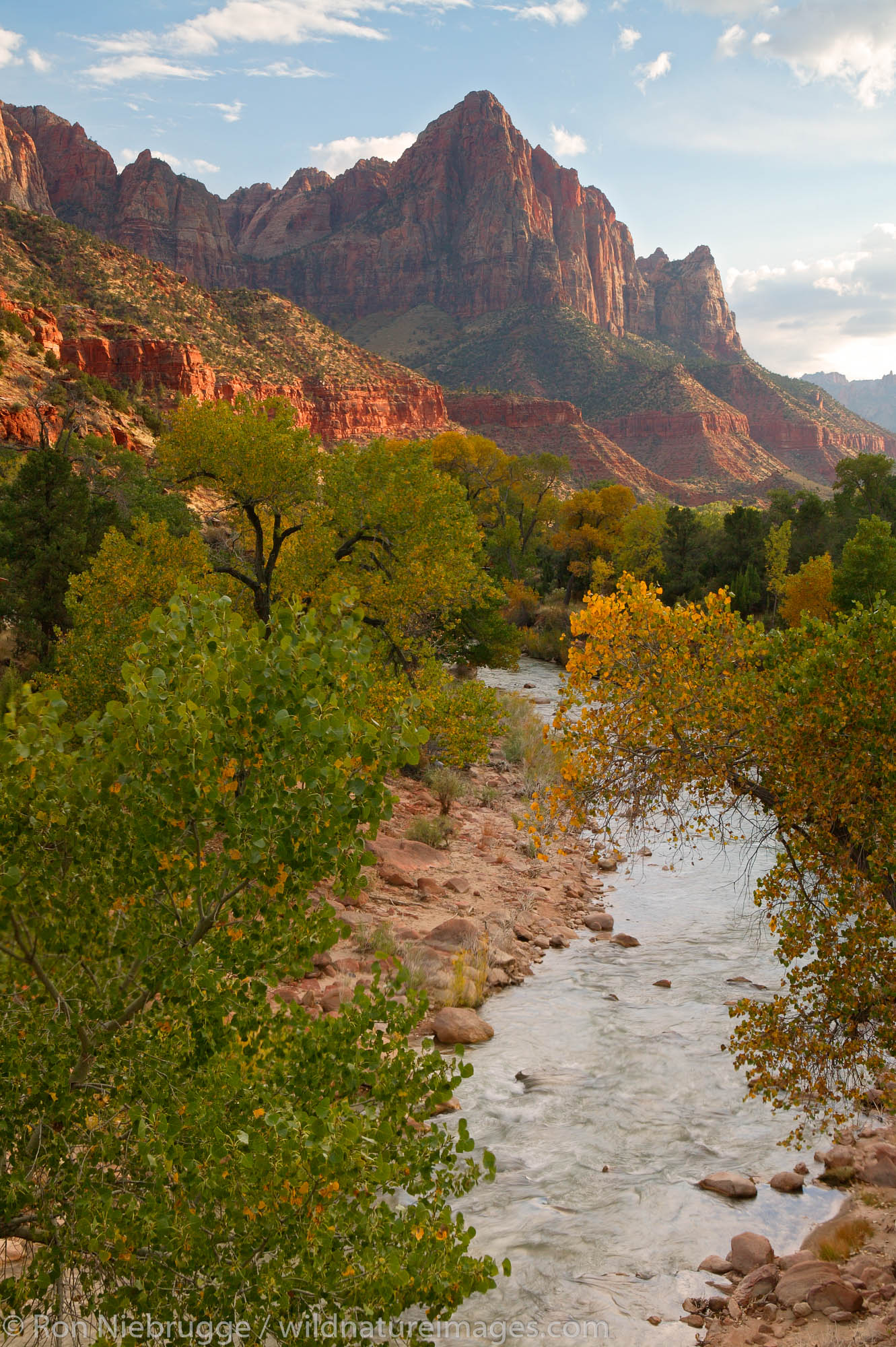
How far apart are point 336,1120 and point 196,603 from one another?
9.84 feet

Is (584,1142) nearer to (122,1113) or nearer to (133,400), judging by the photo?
(122,1113)

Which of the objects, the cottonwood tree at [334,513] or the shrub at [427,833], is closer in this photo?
the cottonwood tree at [334,513]

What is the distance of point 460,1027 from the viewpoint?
1070cm

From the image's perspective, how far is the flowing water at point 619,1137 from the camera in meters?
6.81

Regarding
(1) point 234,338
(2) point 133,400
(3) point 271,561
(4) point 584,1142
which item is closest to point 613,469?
(1) point 234,338

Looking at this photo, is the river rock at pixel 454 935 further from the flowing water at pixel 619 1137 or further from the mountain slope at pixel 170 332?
the mountain slope at pixel 170 332

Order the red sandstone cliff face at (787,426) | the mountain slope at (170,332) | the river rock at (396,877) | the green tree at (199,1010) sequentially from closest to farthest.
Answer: the green tree at (199,1010), the river rock at (396,877), the mountain slope at (170,332), the red sandstone cliff face at (787,426)

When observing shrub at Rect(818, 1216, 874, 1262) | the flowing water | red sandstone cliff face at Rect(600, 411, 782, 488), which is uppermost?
red sandstone cliff face at Rect(600, 411, 782, 488)

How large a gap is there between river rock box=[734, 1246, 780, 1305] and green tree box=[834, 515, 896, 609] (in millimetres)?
27104

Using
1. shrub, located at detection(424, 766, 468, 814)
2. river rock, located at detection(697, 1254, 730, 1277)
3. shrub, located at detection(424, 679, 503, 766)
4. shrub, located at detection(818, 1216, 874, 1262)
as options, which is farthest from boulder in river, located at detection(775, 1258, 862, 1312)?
shrub, located at detection(424, 766, 468, 814)

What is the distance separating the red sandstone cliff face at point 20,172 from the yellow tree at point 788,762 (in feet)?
480

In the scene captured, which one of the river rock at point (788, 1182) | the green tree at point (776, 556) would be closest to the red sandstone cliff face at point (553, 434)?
the green tree at point (776, 556)

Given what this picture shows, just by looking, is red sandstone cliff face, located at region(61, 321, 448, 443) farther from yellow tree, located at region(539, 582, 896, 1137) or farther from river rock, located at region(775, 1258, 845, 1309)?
river rock, located at region(775, 1258, 845, 1309)

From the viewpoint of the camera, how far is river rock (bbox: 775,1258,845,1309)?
6.09 meters
